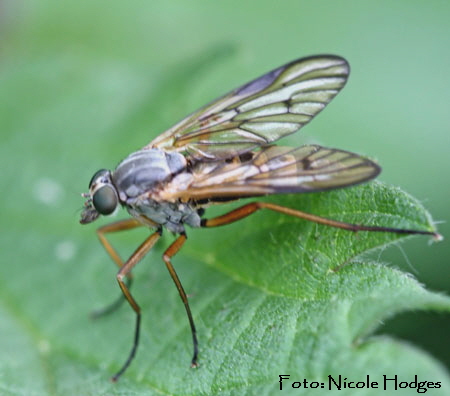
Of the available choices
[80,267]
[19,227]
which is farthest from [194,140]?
[19,227]

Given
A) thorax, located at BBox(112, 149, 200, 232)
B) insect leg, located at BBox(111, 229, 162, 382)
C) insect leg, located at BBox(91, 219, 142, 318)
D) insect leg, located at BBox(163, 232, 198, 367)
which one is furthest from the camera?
insect leg, located at BBox(91, 219, 142, 318)

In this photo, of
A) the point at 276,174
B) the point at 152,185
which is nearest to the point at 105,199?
the point at 152,185

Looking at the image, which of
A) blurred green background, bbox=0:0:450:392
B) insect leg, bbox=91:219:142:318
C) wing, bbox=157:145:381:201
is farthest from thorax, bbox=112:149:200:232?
blurred green background, bbox=0:0:450:392

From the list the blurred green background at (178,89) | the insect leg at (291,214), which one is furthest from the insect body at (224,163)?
the blurred green background at (178,89)

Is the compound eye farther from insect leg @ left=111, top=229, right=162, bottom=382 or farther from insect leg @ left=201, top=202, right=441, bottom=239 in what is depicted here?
insect leg @ left=201, top=202, right=441, bottom=239

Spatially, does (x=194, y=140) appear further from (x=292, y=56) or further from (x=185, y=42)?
(x=185, y=42)

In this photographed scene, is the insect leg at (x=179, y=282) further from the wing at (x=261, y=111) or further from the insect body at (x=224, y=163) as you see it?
the wing at (x=261, y=111)

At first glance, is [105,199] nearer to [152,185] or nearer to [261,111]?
[152,185]
